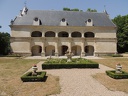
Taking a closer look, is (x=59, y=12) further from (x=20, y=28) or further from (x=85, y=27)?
(x=20, y=28)

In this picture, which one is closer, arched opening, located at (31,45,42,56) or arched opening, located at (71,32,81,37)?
arched opening, located at (31,45,42,56)

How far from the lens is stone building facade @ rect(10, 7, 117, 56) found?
118 feet

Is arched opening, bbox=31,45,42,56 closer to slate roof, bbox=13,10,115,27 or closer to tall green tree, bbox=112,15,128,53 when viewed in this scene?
slate roof, bbox=13,10,115,27

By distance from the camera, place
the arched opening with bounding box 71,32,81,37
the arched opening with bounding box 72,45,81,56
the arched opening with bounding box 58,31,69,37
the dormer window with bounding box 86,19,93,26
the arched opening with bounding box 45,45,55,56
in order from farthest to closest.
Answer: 1. the arched opening with bounding box 71,32,81,37
2. the arched opening with bounding box 58,31,69,37
3. the arched opening with bounding box 72,45,81,56
4. the arched opening with bounding box 45,45,55,56
5. the dormer window with bounding box 86,19,93,26

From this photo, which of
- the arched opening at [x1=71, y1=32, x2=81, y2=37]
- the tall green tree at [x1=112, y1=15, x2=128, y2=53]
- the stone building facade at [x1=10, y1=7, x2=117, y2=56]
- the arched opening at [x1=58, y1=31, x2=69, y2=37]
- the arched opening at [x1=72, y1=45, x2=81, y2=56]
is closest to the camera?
the stone building facade at [x1=10, y1=7, x2=117, y2=56]

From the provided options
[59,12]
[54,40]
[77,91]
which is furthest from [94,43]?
[77,91]

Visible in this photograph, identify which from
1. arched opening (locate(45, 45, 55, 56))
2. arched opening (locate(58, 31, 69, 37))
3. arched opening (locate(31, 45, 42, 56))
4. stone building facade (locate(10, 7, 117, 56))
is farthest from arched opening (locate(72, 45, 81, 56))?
arched opening (locate(31, 45, 42, 56))

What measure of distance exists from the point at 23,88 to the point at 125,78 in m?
7.97

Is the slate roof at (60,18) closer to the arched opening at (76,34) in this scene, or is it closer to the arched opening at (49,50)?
the arched opening at (76,34)

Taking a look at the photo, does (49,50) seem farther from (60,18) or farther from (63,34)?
(60,18)

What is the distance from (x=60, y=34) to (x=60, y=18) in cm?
419

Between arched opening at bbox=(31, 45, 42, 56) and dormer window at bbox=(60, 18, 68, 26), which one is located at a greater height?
dormer window at bbox=(60, 18, 68, 26)

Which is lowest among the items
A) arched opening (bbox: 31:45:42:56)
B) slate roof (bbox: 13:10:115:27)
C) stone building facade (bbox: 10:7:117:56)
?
arched opening (bbox: 31:45:42:56)

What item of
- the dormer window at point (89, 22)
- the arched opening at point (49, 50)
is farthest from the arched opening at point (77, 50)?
the dormer window at point (89, 22)
